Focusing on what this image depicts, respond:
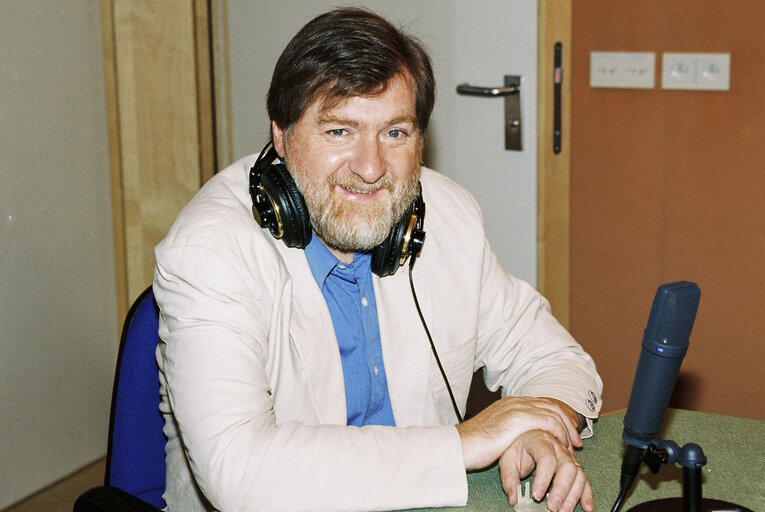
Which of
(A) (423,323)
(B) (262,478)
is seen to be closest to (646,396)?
(B) (262,478)

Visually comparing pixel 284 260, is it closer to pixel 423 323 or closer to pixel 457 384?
pixel 423 323

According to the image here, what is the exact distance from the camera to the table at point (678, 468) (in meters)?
1.21

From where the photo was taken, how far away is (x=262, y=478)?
1.23 meters

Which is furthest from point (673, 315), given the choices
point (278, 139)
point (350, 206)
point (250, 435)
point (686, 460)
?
point (278, 139)

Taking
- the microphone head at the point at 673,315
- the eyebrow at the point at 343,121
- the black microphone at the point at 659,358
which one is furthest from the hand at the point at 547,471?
the eyebrow at the point at 343,121

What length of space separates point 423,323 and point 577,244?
4.61 feet

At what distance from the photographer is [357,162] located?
1526mm

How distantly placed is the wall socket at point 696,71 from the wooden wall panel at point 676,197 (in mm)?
21

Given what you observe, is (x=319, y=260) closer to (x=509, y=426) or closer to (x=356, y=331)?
(x=356, y=331)

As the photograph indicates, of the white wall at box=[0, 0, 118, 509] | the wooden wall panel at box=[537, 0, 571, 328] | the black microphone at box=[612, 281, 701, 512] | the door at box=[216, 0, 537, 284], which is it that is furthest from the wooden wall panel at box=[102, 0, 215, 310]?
the black microphone at box=[612, 281, 701, 512]

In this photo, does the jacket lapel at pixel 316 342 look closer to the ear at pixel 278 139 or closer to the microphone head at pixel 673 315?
the ear at pixel 278 139

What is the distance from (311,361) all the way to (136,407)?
0.93ft

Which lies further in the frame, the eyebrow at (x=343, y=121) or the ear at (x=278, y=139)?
the ear at (x=278, y=139)

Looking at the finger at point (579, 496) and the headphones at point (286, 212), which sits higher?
the headphones at point (286, 212)
